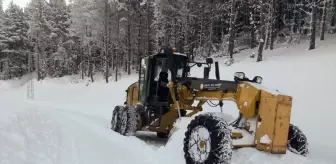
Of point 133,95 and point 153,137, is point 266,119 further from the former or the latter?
point 133,95

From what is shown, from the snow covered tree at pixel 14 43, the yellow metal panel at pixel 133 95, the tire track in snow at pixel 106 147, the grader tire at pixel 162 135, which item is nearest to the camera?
the tire track in snow at pixel 106 147

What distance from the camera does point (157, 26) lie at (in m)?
35.7

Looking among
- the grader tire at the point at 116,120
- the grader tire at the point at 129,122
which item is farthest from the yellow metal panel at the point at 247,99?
the grader tire at the point at 116,120

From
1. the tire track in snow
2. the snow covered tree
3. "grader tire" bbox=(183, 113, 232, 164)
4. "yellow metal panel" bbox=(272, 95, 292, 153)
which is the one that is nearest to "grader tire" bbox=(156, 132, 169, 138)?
the tire track in snow

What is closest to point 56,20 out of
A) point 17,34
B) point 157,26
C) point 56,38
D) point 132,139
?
point 56,38

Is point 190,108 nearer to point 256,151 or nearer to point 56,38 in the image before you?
point 256,151

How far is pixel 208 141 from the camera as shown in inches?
260

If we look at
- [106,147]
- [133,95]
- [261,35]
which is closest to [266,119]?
[106,147]

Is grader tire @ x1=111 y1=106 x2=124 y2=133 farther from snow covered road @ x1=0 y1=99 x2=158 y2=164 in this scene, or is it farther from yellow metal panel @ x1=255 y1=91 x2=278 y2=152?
yellow metal panel @ x1=255 y1=91 x2=278 y2=152

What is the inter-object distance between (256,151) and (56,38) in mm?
51109

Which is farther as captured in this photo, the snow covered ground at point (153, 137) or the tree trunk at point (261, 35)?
the tree trunk at point (261, 35)

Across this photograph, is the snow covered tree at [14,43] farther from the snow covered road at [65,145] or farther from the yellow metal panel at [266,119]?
the yellow metal panel at [266,119]

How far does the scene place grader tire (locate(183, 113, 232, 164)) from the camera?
244 inches

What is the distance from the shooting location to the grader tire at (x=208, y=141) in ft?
20.3
